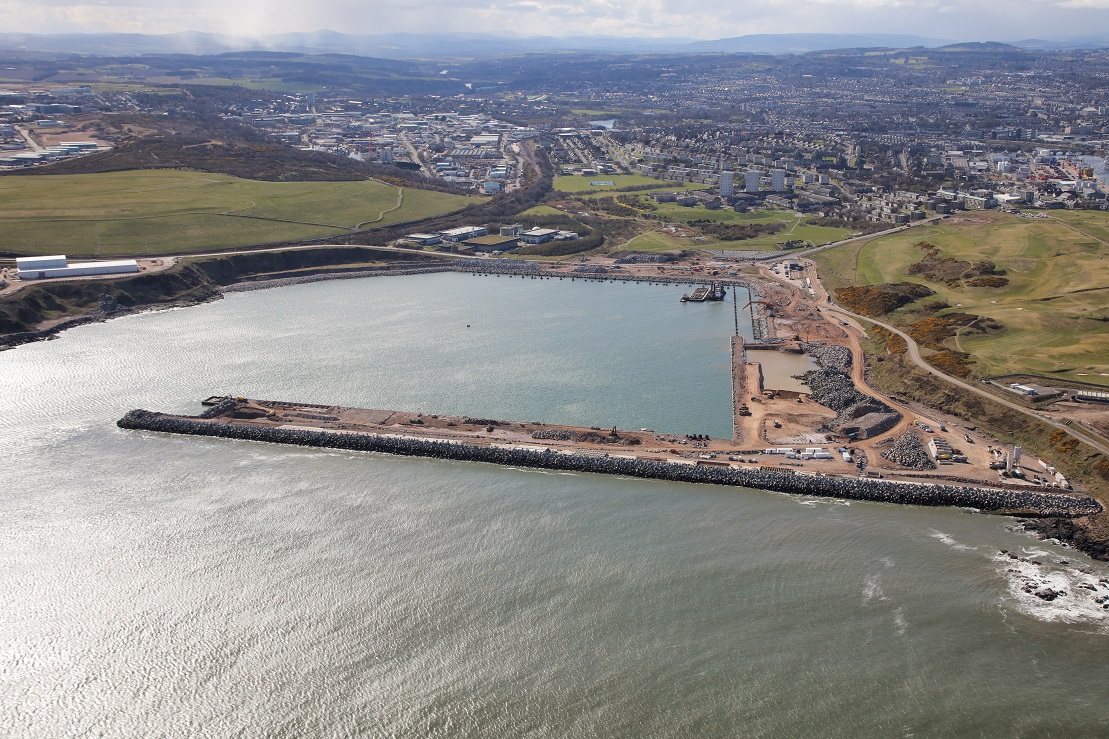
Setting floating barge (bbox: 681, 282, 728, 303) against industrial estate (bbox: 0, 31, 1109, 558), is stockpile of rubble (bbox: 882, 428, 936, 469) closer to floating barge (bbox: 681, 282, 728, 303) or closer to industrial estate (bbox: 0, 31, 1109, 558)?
industrial estate (bbox: 0, 31, 1109, 558)

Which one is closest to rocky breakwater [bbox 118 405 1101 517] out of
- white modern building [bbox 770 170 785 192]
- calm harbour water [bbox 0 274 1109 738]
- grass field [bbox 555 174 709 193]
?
calm harbour water [bbox 0 274 1109 738]

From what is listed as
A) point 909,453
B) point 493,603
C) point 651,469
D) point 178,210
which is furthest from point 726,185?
point 493,603

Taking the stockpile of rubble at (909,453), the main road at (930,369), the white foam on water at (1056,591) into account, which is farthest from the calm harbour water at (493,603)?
the main road at (930,369)

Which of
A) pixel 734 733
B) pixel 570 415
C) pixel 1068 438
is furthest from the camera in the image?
pixel 570 415

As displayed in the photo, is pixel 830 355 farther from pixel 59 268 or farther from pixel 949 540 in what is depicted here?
pixel 59 268

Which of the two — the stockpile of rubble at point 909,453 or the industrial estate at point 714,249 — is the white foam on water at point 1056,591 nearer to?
the industrial estate at point 714,249

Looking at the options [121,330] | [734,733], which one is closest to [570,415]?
[734,733]

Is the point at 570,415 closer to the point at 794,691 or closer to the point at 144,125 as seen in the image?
the point at 794,691
